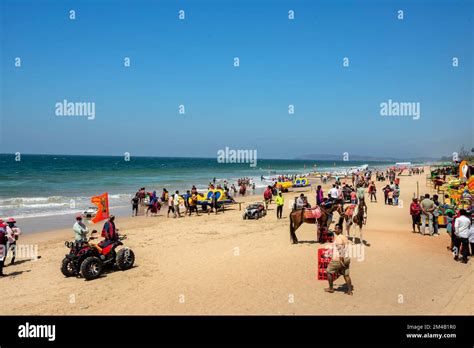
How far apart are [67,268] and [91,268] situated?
36.3 inches

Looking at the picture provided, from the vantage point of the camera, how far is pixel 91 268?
9625mm

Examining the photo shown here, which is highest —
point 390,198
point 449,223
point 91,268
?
point 390,198

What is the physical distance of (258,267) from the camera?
10.3 m

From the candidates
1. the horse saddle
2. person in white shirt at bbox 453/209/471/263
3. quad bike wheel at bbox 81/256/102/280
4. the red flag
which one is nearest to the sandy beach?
quad bike wheel at bbox 81/256/102/280

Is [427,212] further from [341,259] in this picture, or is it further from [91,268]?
[91,268]

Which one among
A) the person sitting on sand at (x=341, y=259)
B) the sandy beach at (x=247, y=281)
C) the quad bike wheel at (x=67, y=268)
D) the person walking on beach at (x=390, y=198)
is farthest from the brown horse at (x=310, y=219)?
the person walking on beach at (x=390, y=198)

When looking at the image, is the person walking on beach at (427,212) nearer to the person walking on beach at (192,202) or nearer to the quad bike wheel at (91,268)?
the quad bike wheel at (91,268)

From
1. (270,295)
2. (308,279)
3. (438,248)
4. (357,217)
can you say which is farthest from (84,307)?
(438,248)

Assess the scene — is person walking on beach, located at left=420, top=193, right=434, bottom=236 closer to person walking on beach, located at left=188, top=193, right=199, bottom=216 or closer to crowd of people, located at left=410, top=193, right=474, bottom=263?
crowd of people, located at left=410, top=193, right=474, bottom=263

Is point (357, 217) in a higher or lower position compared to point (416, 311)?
higher

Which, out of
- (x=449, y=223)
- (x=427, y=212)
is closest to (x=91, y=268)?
(x=427, y=212)

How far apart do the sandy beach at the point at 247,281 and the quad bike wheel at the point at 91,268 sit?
22 centimetres
